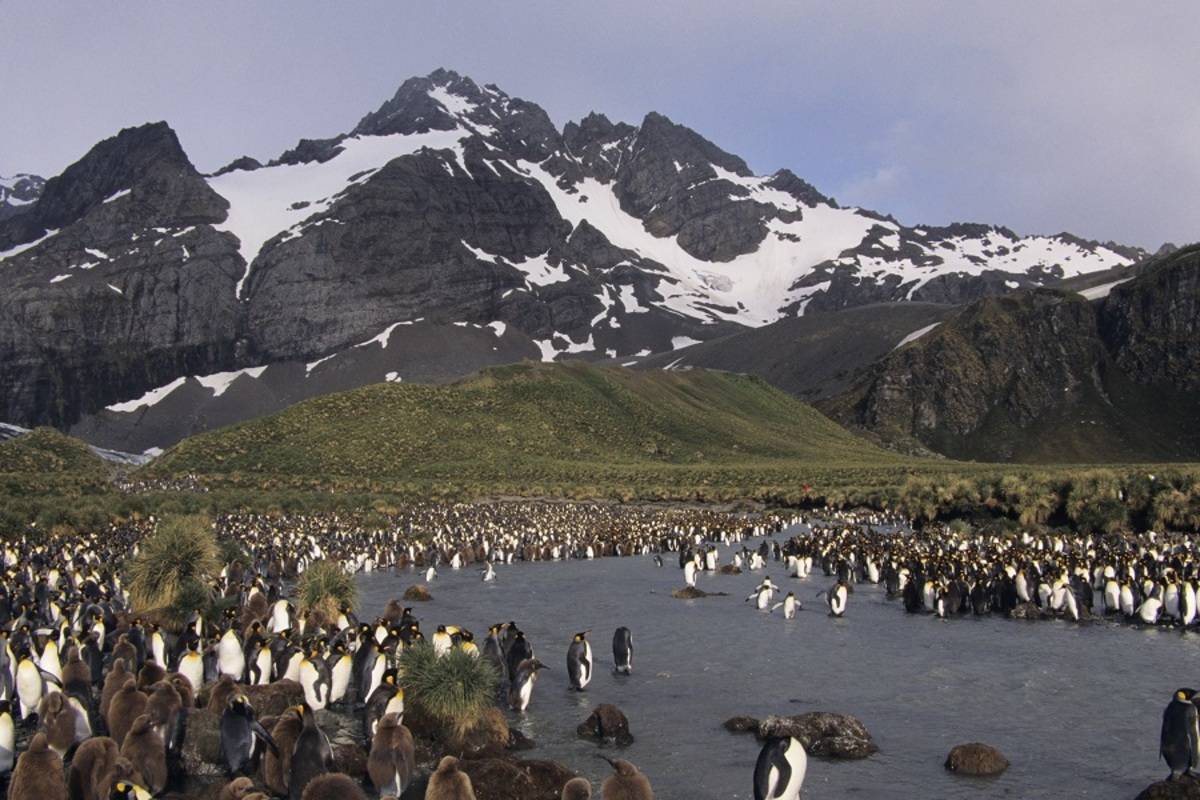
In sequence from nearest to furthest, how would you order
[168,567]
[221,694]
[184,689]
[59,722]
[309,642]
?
[59,722], [221,694], [184,689], [309,642], [168,567]

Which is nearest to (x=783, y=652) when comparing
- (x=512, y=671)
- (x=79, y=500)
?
(x=512, y=671)

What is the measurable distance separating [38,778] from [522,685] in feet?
22.1

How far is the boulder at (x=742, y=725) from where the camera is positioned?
12.9 meters

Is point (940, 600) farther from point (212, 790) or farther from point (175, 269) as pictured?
point (175, 269)

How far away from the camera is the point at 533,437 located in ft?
303

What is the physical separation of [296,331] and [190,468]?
123889mm

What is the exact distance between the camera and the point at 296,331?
196250 mm

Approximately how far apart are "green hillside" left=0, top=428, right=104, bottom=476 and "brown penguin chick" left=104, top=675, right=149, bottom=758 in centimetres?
5881

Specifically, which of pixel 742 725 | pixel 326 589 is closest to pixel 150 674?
pixel 742 725

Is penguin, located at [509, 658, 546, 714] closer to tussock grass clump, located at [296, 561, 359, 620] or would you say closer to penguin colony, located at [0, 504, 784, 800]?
penguin colony, located at [0, 504, 784, 800]

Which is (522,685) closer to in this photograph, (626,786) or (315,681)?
(315,681)

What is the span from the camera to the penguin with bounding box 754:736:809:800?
909 centimetres

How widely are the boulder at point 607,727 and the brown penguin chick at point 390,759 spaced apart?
10.0 ft

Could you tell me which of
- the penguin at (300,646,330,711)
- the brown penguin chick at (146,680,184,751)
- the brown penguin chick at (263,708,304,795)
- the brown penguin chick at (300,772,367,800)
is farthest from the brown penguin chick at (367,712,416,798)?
the penguin at (300,646,330,711)
